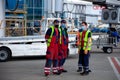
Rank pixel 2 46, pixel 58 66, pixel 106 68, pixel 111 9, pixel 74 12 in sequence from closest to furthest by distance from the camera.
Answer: pixel 58 66, pixel 106 68, pixel 2 46, pixel 111 9, pixel 74 12

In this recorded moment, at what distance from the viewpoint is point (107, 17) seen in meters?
23.7

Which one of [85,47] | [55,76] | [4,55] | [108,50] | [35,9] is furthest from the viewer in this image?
[35,9]

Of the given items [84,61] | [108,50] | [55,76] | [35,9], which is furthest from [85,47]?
[35,9]

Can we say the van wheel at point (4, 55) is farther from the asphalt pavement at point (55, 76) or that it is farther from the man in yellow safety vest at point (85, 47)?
the man in yellow safety vest at point (85, 47)

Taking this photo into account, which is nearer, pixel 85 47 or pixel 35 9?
pixel 85 47

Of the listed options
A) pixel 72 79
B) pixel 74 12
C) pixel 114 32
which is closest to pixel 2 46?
pixel 72 79

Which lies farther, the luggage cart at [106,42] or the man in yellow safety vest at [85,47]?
the luggage cart at [106,42]

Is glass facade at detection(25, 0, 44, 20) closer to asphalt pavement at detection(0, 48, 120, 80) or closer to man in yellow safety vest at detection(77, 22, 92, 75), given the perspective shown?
asphalt pavement at detection(0, 48, 120, 80)

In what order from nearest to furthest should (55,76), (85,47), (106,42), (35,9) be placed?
1. (55,76)
2. (85,47)
3. (106,42)
4. (35,9)

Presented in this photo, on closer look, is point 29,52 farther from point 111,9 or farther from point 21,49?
point 111,9

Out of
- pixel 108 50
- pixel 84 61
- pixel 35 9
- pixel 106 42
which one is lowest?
pixel 108 50

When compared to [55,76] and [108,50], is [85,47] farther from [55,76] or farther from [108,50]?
[108,50]

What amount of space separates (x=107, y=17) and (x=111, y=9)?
23.9 inches

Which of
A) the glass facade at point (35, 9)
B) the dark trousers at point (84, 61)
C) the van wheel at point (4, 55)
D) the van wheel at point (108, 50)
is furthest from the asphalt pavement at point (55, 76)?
the glass facade at point (35, 9)
